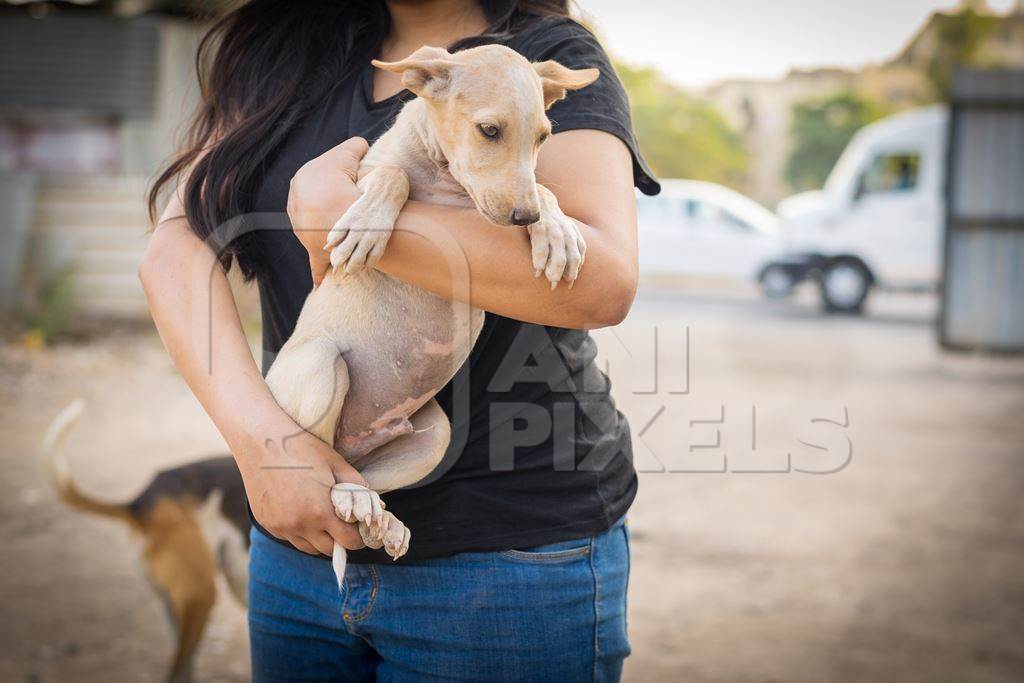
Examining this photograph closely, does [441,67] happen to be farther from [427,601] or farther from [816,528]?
[816,528]

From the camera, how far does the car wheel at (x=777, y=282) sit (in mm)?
14867

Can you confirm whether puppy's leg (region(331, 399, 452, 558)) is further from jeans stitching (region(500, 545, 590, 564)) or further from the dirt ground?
the dirt ground

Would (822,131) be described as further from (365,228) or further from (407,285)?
(365,228)

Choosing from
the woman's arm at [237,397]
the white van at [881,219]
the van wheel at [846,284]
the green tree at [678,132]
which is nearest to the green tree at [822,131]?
the green tree at [678,132]

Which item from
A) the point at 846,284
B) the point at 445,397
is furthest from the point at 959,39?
the point at 445,397

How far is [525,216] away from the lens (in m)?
1.33

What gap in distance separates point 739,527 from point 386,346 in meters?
4.29

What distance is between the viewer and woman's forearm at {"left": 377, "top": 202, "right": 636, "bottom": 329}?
1.36 m

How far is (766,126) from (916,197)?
20.4 metres

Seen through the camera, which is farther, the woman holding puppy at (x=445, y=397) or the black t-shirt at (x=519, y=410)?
the black t-shirt at (x=519, y=410)

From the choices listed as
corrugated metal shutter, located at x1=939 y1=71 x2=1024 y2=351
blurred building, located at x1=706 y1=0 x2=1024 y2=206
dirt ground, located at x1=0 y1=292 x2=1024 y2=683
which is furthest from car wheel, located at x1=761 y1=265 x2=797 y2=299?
blurred building, located at x1=706 y1=0 x2=1024 y2=206

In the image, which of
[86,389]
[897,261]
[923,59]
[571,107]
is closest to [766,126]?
[923,59]

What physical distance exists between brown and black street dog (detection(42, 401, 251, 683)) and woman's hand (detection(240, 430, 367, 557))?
2205mm

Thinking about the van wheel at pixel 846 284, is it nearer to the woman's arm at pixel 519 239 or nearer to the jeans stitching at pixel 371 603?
the woman's arm at pixel 519 239
